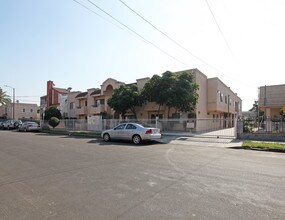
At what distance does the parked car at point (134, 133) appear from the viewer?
16.3m

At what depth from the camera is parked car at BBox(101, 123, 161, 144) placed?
16281mm

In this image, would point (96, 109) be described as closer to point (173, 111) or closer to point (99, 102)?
point (99, 102)

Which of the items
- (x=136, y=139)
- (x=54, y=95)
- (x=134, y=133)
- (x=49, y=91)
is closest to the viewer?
(x=136, y=139)

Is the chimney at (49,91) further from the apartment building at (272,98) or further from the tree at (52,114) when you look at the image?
the apartment building at (272,98)

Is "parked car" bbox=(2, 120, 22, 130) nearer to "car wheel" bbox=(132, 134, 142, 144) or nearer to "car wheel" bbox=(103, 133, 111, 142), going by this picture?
"car wheel" bbox=(103, 133, 111, 142)

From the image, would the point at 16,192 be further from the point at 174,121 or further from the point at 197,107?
the point at 197,107

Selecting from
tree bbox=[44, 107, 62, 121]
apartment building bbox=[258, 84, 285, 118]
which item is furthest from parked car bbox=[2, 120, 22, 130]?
apartment building bbox=[258, 84, 285, 118]

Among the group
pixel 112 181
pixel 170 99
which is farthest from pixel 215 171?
pixel 170 99

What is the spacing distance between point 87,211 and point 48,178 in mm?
2768

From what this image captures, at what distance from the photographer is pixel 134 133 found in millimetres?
16516

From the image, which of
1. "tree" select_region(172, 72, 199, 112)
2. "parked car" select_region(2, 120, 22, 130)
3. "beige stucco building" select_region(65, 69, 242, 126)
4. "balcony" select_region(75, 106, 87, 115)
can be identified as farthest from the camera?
"balcony" select_region(75, 106, 87, 115)

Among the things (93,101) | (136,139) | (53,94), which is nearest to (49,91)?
(53,94)

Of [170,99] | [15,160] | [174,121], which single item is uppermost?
[170,99]

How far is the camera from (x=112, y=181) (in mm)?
6145
